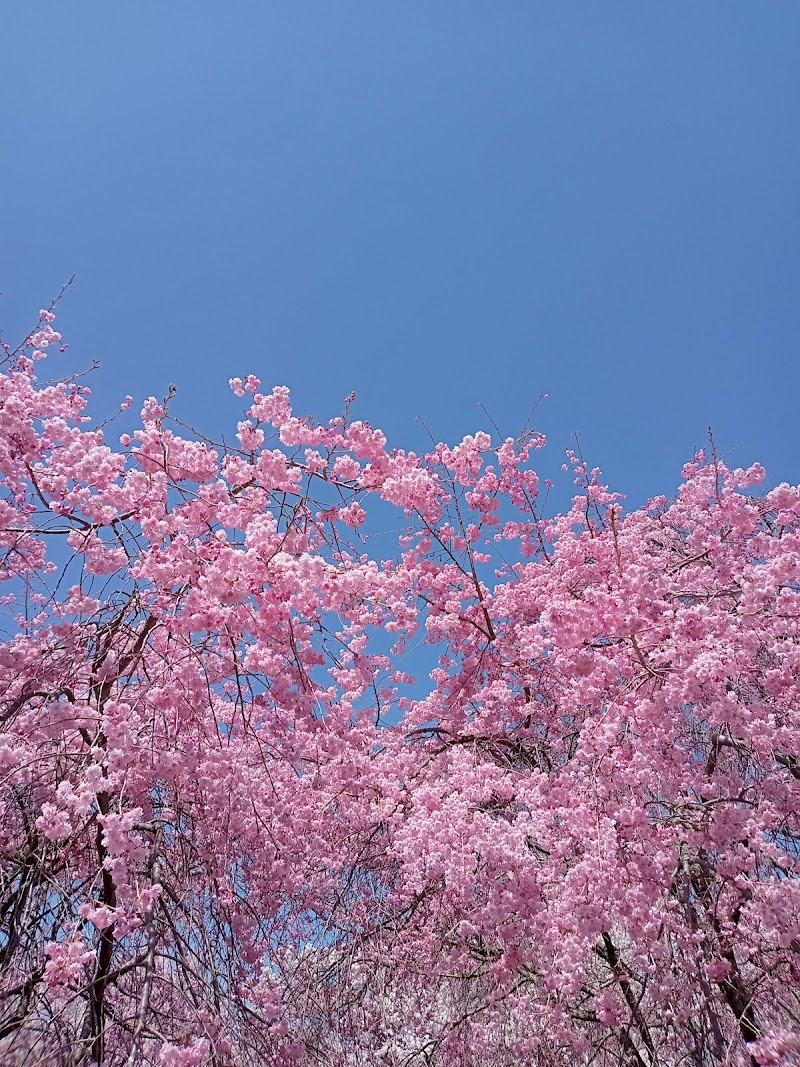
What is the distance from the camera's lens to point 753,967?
4641 mm

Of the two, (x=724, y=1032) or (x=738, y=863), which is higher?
(x=738, y=863)

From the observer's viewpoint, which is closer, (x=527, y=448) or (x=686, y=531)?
(x=686, y=531)

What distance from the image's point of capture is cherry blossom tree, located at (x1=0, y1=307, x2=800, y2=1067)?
3588 mm

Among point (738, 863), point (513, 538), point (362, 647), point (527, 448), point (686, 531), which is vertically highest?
point (527, 448)

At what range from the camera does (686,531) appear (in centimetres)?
740

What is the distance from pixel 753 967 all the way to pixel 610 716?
1.92 metres

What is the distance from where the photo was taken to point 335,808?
19.8 feet

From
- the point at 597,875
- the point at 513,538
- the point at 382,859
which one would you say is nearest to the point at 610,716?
the point at 597,875

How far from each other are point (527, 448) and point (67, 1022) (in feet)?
22.5

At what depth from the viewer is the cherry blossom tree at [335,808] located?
3.59 meters

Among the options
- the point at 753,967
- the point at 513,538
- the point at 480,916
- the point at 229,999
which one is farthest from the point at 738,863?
the point at 513,538

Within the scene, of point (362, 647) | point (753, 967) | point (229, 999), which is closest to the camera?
point (229, 999)

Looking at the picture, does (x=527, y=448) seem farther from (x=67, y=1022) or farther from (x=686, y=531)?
(x=67, y=1022)

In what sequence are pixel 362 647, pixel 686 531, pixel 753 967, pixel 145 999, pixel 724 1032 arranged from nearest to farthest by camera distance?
pixel 145 999, pixel 724 1032, pixel 753 967, pixel 362 647, pixel 686 531
